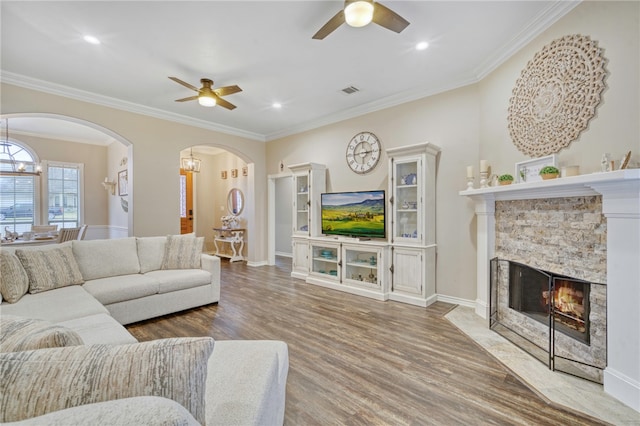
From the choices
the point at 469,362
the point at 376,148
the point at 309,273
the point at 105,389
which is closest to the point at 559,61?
the point at 376,148

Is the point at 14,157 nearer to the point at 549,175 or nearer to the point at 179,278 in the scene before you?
the point at 179,278

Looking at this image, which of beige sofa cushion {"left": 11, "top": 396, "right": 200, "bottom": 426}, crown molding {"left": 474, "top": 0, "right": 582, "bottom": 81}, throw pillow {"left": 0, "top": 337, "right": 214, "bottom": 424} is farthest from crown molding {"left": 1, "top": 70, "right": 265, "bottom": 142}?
beige sofa cushion {"left": 11, "top": 396, "right": 200, "bottom": 426}

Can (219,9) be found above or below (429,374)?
above

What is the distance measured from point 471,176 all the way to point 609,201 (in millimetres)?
1450

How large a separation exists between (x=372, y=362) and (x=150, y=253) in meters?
3.17

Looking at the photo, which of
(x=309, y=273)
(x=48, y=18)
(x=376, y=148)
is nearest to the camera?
(x=48, y=18)

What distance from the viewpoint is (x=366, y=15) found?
7.02 feet

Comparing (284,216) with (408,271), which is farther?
(284,216)

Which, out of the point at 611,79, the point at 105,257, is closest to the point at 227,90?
the point at 105,257

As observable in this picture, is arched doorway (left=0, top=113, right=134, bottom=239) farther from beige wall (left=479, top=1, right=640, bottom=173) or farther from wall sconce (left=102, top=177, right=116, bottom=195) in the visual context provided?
beige wall (left=479, top=1, right=640, bottom=173)

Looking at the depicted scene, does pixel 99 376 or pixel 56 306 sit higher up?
pixel 99 376

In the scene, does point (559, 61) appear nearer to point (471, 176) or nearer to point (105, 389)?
point (471, 176)

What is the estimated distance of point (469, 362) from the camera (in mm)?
2383

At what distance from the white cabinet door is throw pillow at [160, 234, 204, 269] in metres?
2.82
